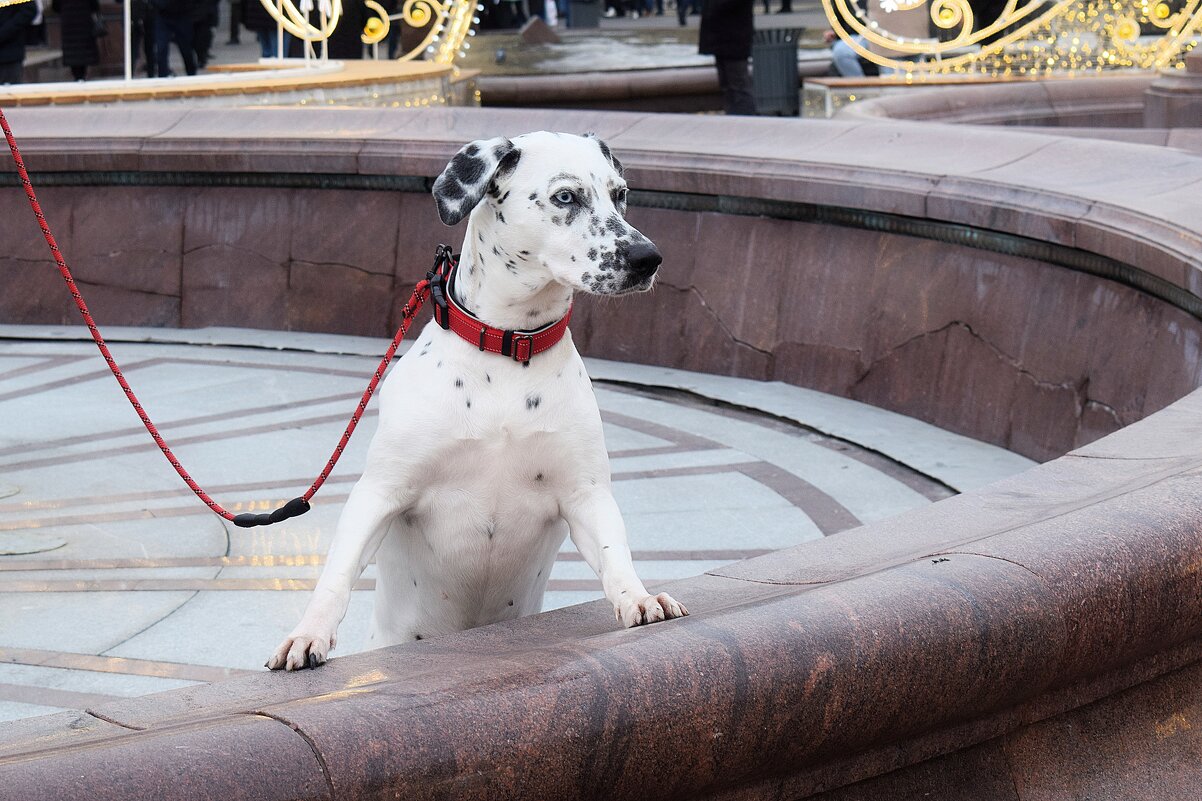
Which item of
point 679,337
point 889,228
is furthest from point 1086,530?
point 679,337

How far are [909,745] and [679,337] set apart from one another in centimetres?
502

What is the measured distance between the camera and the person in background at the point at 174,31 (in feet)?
58.5

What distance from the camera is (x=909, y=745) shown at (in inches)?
101

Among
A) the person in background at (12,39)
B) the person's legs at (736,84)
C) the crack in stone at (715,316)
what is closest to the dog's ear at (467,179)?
the crack in stone at (715,316)

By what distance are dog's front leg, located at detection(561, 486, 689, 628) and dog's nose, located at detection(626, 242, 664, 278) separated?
445 millimetres

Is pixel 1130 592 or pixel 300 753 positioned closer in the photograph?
pixel 300 753

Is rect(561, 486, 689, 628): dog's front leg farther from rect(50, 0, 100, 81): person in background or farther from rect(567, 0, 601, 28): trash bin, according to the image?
rect(567, 0, 601, 28): trash bin

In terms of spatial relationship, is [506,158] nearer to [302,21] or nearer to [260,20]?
[302,21]

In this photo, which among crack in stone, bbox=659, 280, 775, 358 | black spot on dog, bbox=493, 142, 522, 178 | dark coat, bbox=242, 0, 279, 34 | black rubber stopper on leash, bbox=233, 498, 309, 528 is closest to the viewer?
black spot on dog, bbox=493, 142, 522, 178

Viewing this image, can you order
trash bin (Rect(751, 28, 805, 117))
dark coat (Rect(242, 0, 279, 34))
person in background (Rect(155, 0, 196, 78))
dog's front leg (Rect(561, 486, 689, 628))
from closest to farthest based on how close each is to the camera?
dog's front leg (Rect(561, 486, 689, 628))
trash bin (Rect(751, 28, 805, 117))
person in background (Rect(155, 0, 196, 78))
dark coat (Rect(242, 0, 279, 34))

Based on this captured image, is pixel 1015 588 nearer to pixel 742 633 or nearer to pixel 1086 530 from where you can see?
pixel 1086 530

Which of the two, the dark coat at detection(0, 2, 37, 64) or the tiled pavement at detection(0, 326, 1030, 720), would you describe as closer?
the tiled pavement at detection(0, 326, 1030, 720)

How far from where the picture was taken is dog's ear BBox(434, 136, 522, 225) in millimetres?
3262

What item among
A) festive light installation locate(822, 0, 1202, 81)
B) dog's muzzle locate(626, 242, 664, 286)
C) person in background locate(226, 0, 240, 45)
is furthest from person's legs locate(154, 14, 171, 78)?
dog's muzzle locate(626, 242, 664, 286)
